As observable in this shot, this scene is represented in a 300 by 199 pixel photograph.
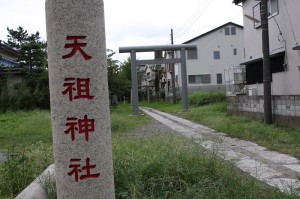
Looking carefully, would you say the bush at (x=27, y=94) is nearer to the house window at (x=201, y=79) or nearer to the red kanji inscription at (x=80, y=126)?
the house window at (x=201, y=79)

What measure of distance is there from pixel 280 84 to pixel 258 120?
1757mm

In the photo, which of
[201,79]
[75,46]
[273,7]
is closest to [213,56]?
[201,79]

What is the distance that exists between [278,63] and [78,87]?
12296 millimetres

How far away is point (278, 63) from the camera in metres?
14.2

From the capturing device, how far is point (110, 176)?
3363 millimetres

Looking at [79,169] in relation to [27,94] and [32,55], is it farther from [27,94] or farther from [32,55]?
[32,55]

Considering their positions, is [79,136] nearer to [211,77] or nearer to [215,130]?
[215,130]

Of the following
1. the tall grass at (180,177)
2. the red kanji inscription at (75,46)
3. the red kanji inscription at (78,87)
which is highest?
the red kanji inscription at (75,46)

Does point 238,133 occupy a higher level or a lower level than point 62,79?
lower

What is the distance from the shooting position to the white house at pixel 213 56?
130 feet

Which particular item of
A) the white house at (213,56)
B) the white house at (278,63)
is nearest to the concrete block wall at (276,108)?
the white house at (278,63)

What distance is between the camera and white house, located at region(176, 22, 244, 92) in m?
39.5

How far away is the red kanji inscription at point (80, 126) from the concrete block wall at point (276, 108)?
8.74 metres

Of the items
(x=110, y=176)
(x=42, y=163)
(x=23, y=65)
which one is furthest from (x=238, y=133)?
(x=23, y=65)
